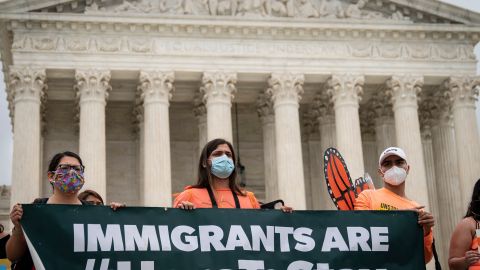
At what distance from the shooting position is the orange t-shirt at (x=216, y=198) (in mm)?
10859

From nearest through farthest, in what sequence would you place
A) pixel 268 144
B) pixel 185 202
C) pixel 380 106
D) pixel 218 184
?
pixel 185 202 < pixel 218 184 < pixel 268 144 < pixel 380 106

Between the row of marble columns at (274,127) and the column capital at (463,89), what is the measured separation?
47 millimetres

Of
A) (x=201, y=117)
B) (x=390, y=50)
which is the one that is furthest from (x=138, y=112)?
(x=390, y=50)

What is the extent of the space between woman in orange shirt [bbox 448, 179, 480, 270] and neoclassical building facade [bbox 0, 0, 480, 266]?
2504 cm

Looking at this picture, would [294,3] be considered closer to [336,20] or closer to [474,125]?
[336,20]

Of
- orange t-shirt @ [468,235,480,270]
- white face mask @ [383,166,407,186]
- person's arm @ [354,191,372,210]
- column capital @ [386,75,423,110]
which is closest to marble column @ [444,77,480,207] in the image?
column capital @ [386,75,423,110]

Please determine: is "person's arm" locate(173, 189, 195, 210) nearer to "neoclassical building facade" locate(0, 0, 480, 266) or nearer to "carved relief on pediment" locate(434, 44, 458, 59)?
"neoclassical building facade" locate(0, 0, 480, 266)

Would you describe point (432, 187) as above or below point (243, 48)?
below

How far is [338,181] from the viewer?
17.0 meters

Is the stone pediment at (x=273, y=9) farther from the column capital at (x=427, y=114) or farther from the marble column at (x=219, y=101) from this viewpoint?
the column capital at (x=427, y=114)

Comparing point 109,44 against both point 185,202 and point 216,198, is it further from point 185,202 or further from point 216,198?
point 185,202

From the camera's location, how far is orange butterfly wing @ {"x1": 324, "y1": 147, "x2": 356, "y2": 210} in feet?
54.7

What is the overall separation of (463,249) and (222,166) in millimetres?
3271

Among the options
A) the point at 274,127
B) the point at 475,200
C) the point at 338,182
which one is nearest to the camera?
the point at 475,200
